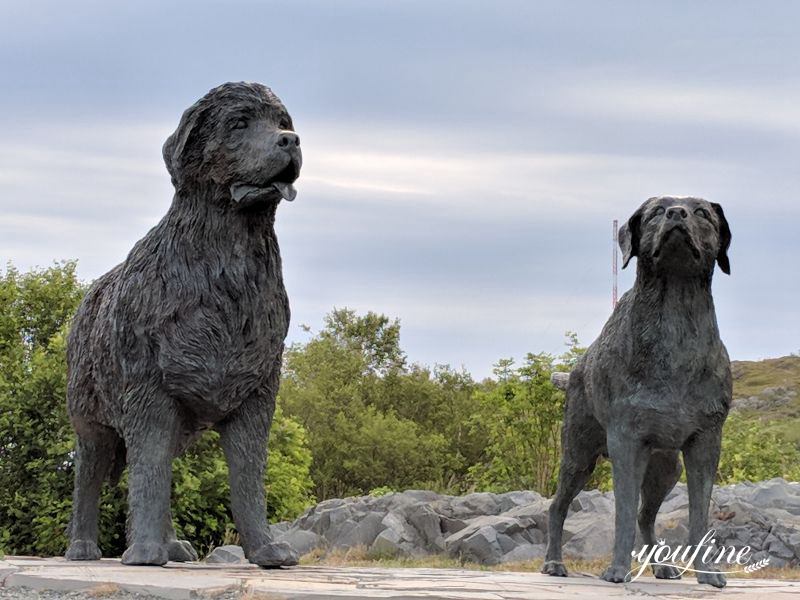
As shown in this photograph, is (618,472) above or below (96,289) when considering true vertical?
below

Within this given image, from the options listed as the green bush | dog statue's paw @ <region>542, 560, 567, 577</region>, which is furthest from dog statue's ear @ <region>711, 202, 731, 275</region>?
the green bush

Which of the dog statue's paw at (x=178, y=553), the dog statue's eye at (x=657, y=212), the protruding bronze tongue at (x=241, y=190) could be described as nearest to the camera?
the dog statue's eye at (x=657, y=212)

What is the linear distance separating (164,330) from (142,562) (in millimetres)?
1487

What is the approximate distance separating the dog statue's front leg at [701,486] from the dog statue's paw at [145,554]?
335cm

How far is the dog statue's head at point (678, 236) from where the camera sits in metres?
7.20

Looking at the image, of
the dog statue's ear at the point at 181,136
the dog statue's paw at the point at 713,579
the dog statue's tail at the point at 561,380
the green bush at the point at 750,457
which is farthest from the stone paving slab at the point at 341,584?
the green bush at the point at 750,457

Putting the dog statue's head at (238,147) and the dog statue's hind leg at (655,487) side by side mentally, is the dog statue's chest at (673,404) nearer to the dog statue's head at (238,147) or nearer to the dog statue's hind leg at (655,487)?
the dog statue's hind leg at (655,487)

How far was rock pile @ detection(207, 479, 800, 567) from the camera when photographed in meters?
12.4

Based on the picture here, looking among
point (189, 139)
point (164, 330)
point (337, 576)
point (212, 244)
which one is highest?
point (189, 139)

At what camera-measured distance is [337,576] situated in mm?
Answer: 7621

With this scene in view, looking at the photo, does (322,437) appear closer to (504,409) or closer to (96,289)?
(504,409)

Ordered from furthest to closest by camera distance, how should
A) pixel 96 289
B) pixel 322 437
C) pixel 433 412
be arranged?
1. pixel 433 412
2. pixel 322 437
3. pixel 96 289

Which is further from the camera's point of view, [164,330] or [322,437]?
[322,437]

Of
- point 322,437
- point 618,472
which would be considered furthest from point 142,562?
point 322,437
